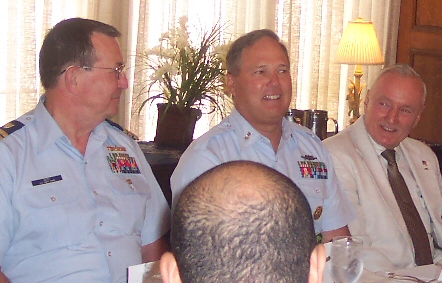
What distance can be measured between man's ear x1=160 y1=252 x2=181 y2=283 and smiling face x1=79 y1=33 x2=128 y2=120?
122cm

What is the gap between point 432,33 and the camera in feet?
17.9

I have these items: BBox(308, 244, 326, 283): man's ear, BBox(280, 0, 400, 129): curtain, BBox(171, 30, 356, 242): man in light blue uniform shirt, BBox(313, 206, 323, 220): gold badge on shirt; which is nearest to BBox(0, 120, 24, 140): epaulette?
BBox(171, 30, 356, 242): man in light blue uniform shirt

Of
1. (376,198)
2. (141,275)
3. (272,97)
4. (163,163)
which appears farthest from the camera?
(163,163)

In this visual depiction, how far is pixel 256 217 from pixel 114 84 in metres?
1.35

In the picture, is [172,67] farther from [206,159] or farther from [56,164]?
[56,164]

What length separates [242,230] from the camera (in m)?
0.87

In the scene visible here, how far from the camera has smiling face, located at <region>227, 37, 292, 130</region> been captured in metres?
2.41

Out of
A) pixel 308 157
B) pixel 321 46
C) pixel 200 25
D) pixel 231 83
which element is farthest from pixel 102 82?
pixel 321 46

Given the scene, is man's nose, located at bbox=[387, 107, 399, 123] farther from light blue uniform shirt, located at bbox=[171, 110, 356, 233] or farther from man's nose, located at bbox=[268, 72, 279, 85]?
man's nose, located at bbox=[268, 72, 279, 85]

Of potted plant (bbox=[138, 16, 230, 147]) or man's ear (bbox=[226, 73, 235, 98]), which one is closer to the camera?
man's ear (bbox=[226, 73, 235, 98])

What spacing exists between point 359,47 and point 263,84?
2.24 metres

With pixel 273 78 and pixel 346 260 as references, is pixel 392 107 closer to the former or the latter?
pixel 273 78

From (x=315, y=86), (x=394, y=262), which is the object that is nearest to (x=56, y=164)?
(x=394, y=262)

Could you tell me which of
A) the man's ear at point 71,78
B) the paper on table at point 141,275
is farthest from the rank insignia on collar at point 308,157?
the paper on table at point 141,275
